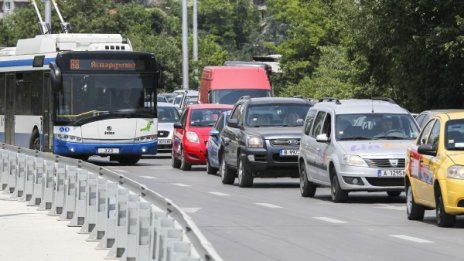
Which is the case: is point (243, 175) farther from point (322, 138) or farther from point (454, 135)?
point (454, 135)

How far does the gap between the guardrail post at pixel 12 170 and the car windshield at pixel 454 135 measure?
30.8 ft

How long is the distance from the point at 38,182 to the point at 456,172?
306 inches

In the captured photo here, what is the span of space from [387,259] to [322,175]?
32.6 feet

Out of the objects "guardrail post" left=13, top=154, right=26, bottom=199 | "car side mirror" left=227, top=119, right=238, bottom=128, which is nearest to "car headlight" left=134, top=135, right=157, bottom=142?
"car side mirror" left=227, top=119, right=238, bottom=128

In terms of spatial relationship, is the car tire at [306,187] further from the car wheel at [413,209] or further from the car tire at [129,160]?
the car tire at [129,160]

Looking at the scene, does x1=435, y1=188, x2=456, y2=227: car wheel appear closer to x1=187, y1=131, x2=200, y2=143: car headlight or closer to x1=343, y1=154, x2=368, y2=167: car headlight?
x1=343, y1=154, x2=368, y2=167: car headlight

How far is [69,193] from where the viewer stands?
814 inches

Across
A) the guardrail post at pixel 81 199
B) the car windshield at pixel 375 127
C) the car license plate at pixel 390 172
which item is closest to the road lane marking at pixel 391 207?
the car license plate at pixel 390 172

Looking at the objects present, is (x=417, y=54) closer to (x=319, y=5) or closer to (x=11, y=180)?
(x=11, y=180)

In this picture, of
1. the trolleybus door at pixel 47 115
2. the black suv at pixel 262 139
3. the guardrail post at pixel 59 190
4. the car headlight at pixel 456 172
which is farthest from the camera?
the trolleybus door at pixel 47 115

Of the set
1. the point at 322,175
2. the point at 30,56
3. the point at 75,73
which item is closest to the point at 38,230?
the point at 322,175

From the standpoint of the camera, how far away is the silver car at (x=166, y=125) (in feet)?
150

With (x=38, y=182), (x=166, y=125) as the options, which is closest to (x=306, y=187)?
(x=38, y=182)

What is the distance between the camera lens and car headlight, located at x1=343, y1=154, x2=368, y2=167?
23859 millimetres
